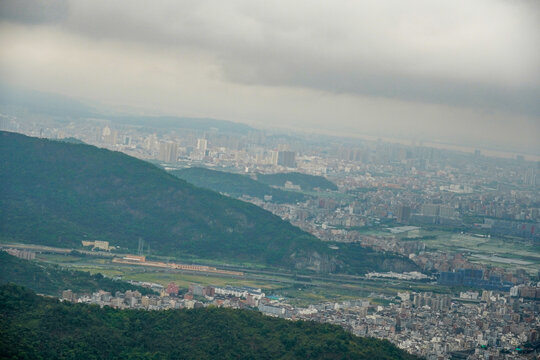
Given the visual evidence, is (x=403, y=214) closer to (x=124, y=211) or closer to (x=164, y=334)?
(x=124, y=211)

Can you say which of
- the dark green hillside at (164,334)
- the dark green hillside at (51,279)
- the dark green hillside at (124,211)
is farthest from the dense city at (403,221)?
the dark green hillside at (124,211)

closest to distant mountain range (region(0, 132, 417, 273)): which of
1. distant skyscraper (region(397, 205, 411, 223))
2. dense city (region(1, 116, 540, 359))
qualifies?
dense city (region(1, 116, 540, 359))

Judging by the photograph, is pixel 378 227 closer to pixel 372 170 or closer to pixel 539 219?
pixel 539 219

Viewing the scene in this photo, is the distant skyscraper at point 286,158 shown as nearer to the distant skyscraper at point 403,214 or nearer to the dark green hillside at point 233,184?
the dark green hillside at point 233,184

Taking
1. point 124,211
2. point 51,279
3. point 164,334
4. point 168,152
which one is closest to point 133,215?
point 124,211

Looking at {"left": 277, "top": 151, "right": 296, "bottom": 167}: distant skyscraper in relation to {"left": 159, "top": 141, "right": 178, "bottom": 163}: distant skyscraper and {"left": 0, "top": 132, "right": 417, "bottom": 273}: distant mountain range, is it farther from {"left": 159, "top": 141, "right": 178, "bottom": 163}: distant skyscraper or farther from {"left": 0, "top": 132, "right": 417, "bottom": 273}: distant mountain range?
{"left": 0, "top": 132, "right": 417, "bottom": 273}: distant mountain range

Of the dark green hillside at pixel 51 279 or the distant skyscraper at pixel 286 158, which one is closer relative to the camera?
the dark green hillside at pixel 51 279
